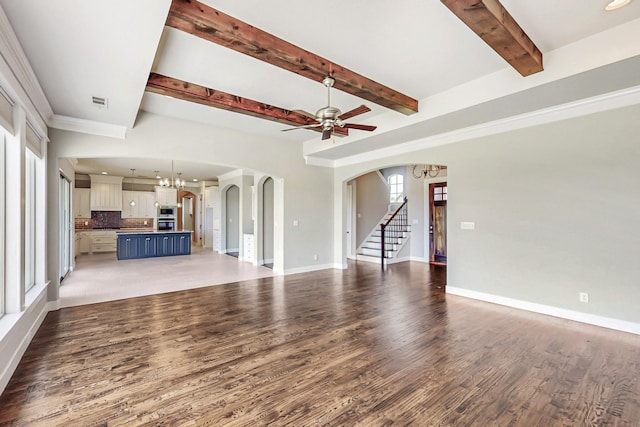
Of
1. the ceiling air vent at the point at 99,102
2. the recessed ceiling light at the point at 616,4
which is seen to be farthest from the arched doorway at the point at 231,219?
the recessed ceiling light at the point at 616,4

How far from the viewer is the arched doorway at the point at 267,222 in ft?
27.7

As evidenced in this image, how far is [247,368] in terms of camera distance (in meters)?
2.65

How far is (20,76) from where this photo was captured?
2.73 metres

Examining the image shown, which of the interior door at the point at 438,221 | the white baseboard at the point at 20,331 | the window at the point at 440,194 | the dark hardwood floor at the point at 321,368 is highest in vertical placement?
the window at the point at 440,194

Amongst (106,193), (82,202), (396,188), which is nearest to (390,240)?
(396,188)

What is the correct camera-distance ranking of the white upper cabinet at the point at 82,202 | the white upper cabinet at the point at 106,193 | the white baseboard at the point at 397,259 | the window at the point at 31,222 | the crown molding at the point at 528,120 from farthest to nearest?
the white upper cabinet at the point at 106,193
the white upper cabinet at the point at 82,202
the white baseboard at the point at 397,259
the window at the point at 31,222
the crown molding at the point at 528,120

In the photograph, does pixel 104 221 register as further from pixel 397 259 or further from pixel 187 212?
pixel 397 259

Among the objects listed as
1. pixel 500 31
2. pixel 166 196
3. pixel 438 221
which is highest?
pixel 500 31

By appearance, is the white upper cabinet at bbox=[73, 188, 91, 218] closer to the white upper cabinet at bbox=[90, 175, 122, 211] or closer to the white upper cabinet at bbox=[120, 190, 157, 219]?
the white upper cabinet at bbox=[90, 175, 122, 211]

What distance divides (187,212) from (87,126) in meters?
10.0

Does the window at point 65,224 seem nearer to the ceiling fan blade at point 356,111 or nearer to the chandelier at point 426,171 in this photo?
the ceiling fan blade at point 356,111

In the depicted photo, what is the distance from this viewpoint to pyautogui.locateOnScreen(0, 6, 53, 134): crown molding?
2.24 meters

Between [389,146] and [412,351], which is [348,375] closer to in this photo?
[412,351]

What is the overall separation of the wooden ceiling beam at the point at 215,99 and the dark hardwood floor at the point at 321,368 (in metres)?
2.80
